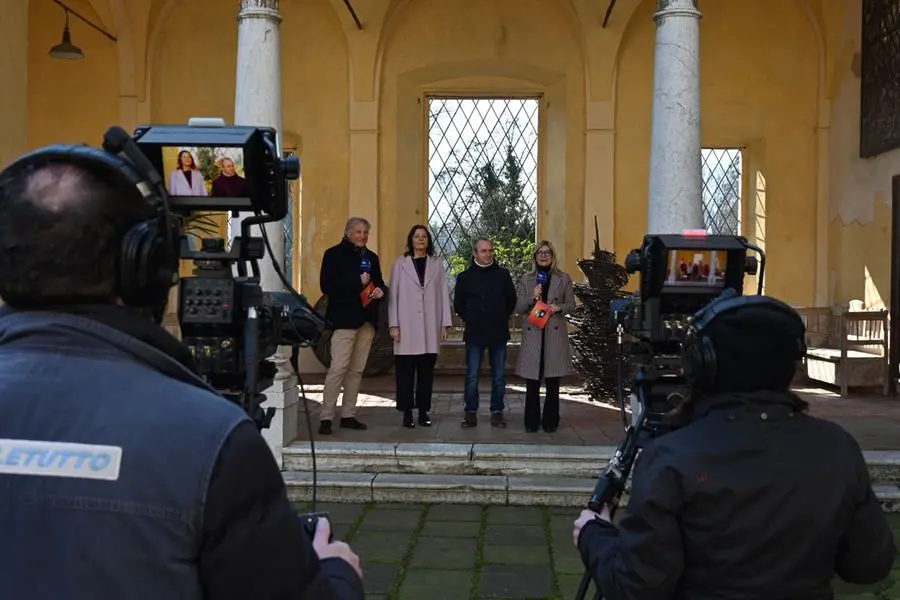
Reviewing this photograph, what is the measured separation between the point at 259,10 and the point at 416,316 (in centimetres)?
253

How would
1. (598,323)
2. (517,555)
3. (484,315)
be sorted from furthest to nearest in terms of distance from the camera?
(598,323), (484,315), (517,555)

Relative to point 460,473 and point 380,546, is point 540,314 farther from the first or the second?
point 380,546

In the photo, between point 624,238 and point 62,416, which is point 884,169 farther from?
point 62,416

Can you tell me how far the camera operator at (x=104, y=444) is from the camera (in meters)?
1.02

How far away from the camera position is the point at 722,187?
10.6m

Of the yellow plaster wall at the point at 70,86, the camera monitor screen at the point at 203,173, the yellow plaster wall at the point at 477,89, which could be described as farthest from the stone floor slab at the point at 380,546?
the yellow plaster wall at the point at 70,86

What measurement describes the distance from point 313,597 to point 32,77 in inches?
420

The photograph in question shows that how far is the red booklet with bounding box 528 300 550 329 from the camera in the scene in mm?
6590

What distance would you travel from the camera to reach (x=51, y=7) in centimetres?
1031

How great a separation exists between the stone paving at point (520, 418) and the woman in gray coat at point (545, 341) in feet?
0.67

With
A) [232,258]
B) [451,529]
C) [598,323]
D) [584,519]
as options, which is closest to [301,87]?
[598,323]

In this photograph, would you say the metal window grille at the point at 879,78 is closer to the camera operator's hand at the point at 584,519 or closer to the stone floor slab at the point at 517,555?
the stone floor slab at the point at 517,555

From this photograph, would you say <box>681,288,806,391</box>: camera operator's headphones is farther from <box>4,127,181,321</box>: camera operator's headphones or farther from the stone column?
the stone column

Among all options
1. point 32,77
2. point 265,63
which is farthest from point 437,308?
point 32,77
